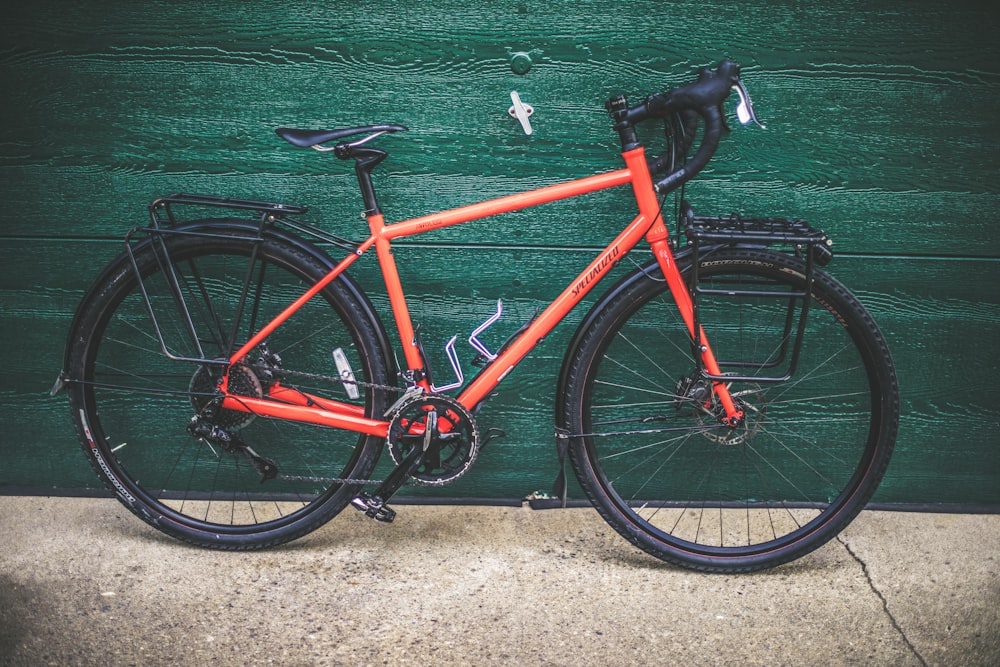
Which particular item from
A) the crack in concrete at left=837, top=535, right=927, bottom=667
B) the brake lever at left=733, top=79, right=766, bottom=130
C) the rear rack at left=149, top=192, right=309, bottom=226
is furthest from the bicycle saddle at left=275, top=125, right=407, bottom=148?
the crack in concrete at left=837, top=535, right=927, bottom=667

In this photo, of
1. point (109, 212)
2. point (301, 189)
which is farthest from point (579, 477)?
point (109, 212)

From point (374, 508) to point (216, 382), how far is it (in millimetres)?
591

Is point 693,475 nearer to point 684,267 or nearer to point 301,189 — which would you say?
point 684,267

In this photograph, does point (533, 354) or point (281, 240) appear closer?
point (281, 240)

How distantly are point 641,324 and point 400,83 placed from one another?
1075mm

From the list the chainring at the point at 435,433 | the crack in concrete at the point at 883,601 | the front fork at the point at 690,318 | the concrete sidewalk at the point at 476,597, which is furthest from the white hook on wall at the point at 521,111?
the crack in concrete at the point at 883,601

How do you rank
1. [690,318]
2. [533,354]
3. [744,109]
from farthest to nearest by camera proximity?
1. [533,354]
2. [690,318]
3. [744,109]

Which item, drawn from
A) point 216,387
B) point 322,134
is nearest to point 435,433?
point 216,387

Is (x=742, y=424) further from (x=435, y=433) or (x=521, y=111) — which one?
(x=521, y=111)

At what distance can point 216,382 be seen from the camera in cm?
245

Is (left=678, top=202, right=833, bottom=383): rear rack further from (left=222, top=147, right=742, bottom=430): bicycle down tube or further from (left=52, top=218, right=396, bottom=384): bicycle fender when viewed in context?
(left=52, top=218, right=396, bottom=384): bicycle fender

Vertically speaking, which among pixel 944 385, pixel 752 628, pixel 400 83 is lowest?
pixel 752 628

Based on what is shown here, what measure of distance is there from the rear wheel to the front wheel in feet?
2.48

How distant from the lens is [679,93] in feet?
7.30
